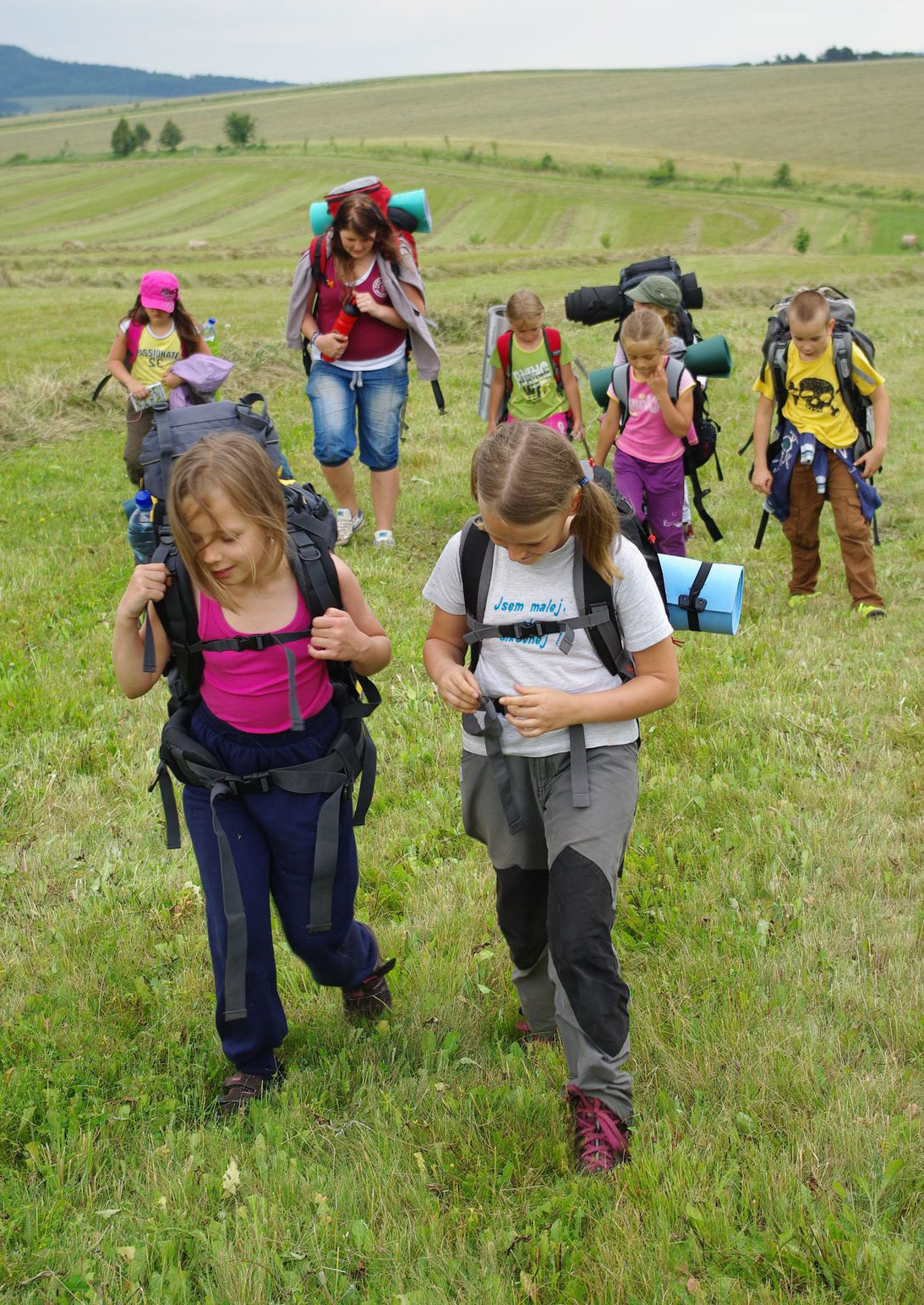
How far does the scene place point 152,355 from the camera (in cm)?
891

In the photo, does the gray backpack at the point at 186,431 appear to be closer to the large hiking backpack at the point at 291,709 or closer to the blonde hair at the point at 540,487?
the large hiking backpack at the point at 291,709

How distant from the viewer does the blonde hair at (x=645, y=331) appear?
21.6ft

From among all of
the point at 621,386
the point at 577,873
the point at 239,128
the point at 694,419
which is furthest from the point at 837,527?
the point at 239,128

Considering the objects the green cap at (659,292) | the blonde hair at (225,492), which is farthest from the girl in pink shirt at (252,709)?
the green cap at (659,292)

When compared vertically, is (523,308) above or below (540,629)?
above

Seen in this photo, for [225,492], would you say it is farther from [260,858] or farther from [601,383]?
[601,383]

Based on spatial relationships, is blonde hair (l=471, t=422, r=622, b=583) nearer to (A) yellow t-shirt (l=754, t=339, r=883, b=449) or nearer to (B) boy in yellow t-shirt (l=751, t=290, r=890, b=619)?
(B) boy in yellow t-shirt (l=751, t=290, r=890, b=619)

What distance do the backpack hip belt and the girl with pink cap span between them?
19.4 ft

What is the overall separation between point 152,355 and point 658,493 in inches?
169

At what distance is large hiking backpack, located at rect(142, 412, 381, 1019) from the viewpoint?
3.16 metres

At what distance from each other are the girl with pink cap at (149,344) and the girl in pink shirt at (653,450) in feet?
11.6

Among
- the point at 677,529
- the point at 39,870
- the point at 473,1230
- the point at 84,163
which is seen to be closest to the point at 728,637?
the point at 677,529

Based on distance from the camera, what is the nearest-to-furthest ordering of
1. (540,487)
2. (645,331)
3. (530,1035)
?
(540,487) < (530,1035) < (645,331)

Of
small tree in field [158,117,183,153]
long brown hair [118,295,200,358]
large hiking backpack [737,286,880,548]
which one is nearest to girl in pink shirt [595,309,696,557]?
large hiking backpack [737,286,880,548]
